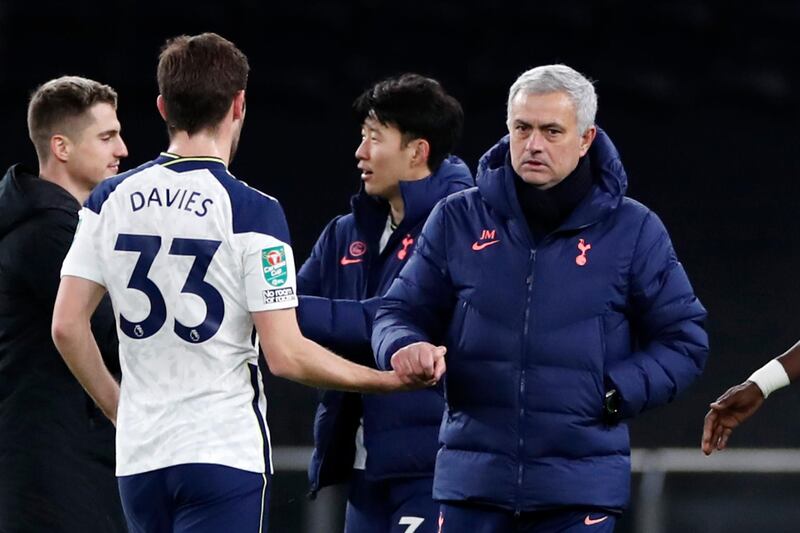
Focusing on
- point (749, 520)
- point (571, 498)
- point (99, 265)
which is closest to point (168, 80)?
point (99, 265)

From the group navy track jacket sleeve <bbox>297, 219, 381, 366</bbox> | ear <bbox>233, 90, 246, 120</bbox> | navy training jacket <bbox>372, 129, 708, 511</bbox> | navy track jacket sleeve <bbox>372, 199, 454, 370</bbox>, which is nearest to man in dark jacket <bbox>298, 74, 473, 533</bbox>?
navy track jacket sleeve <bbox>297, 219, 381, 366</bbox>

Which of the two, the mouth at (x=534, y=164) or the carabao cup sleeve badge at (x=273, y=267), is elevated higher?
the mouth at (x=534, y=164)

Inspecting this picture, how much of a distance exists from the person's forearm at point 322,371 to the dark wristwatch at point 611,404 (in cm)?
50

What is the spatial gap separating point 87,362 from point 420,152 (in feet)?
4.69

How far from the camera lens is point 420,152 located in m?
5.18

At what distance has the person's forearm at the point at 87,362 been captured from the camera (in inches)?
159

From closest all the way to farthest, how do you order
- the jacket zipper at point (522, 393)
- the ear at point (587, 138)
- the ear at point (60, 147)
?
the jacket zipper at point (522, 393) → the ear at point (587, 138) → the ear at point (60, 147)

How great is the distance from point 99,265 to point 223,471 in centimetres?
55

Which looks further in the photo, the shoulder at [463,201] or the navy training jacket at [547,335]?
the shoulder at [463,201]

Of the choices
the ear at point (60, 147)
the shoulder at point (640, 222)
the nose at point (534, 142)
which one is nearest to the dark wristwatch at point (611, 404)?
the shoulder at point (640, 222)

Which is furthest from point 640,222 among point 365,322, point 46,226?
point 46,226

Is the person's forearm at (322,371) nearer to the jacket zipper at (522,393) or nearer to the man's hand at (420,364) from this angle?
the man's hand at (420,364)

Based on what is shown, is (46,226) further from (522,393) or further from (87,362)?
(522,393)

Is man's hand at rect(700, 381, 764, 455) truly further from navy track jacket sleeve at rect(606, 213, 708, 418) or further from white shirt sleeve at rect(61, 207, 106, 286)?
white shirt sleeve at rect(61, 207, 106, 286)
